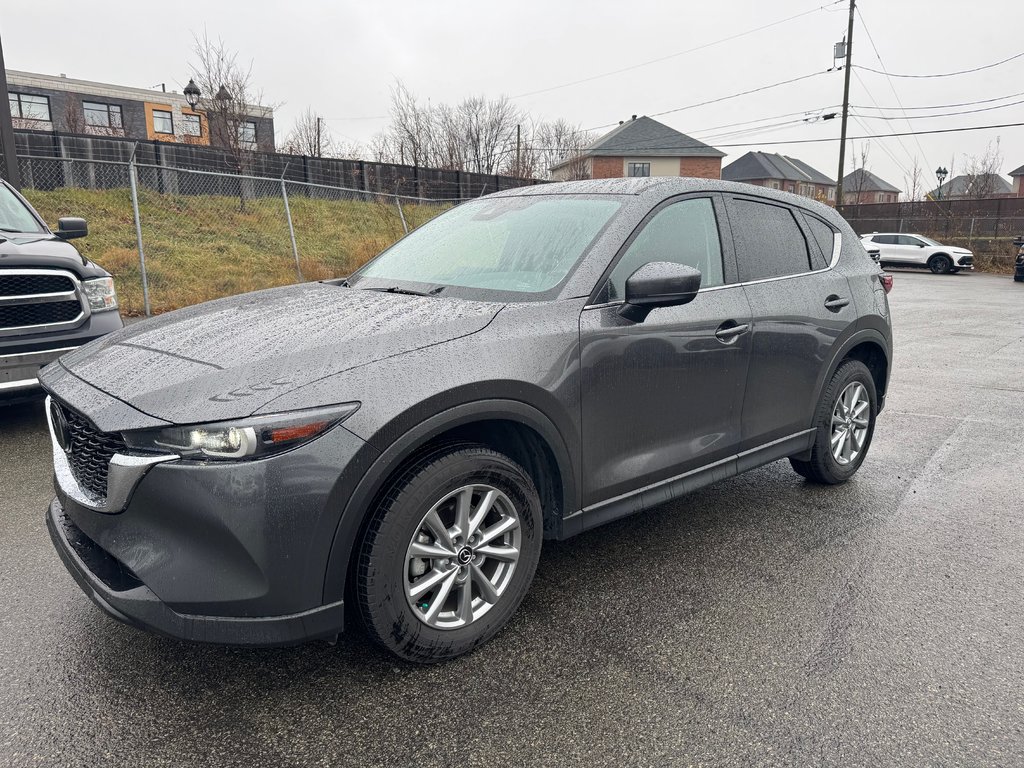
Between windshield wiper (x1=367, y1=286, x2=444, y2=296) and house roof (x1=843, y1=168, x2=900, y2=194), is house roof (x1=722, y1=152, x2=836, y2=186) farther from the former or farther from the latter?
windshield wiper (x1=367, y1=286, x2=444, y2=296)

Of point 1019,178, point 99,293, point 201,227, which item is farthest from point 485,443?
point 1019,178

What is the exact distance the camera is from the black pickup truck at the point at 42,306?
4.86 metres

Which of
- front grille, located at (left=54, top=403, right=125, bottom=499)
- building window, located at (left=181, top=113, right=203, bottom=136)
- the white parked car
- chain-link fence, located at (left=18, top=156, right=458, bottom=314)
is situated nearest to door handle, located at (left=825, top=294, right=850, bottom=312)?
front grille, located at (left=54, top=403, right=125, bottom=499)

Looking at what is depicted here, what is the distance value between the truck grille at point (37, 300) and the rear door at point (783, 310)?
4486mm

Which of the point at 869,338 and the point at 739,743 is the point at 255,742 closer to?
the point at 739,743

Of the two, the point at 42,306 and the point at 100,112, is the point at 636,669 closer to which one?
the point at 42,306

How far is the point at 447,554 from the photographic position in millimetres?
2504

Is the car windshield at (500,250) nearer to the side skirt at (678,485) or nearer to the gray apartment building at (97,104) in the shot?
the side skirt at (678,485)

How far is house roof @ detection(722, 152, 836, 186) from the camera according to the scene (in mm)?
73875

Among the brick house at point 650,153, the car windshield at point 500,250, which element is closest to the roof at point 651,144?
the brick house at point 650,153

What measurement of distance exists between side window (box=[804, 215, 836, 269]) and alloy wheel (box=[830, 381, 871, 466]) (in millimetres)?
744

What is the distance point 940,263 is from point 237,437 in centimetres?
3133

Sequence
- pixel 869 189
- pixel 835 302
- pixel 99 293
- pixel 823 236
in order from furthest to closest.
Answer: pixel 869 189 < pixel 99 293 < pixel 823 236 < pixel 835 302

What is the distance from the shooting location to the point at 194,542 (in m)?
2.12
